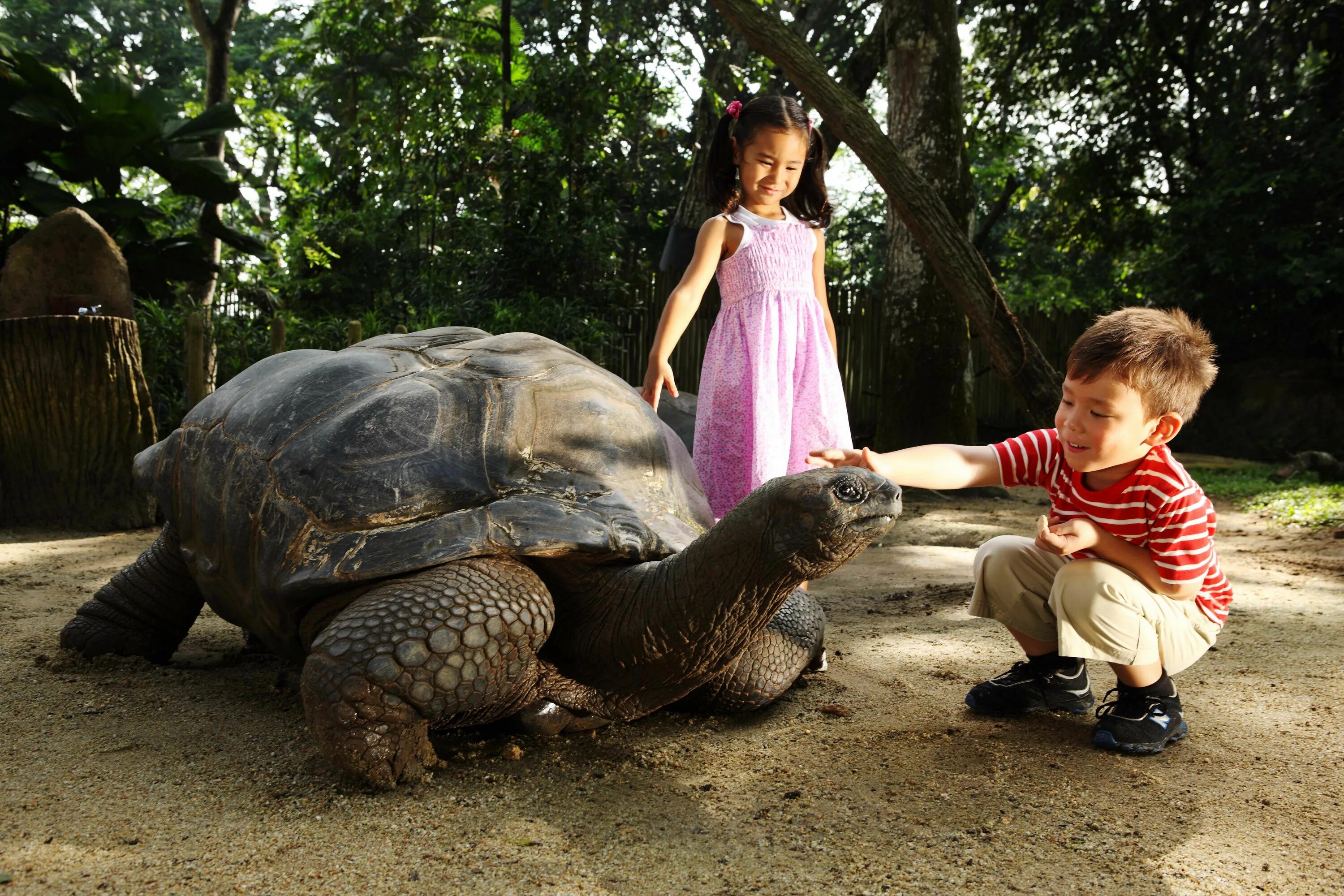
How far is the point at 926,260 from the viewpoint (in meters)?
7.59

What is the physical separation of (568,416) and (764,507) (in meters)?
0.69

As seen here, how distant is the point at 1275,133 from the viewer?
11102 mm

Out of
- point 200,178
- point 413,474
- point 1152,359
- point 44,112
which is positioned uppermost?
point 44,112

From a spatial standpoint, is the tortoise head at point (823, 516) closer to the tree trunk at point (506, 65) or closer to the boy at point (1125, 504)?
the boy at point (1125, 504)

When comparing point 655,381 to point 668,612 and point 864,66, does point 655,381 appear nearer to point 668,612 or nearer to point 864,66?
point 668,612

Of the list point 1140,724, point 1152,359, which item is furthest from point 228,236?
point 1140,724

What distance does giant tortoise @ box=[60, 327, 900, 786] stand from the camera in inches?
73.9

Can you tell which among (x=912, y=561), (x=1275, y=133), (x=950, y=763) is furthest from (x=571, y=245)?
(x=1275, y=133)

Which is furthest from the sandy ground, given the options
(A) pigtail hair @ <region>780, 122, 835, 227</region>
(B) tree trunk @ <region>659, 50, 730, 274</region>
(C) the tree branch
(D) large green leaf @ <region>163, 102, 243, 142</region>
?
(C) the tree branch

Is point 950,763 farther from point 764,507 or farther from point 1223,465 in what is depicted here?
point 1223,465

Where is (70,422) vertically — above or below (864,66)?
below

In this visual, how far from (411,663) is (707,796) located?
2.09 ft

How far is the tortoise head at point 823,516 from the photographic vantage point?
5.76 ft

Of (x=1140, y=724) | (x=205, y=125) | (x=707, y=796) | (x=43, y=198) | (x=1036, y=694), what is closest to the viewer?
(x=707, y=796)
